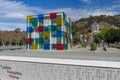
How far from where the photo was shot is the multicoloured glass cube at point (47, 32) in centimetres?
3781

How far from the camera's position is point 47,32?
39656 millimetres

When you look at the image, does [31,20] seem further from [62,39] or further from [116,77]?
[116,77]

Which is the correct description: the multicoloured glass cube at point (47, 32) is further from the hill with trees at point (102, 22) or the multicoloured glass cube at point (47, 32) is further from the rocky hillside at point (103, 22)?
the rocky hillside at point (103, 22)

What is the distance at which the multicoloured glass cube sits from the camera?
37.8m

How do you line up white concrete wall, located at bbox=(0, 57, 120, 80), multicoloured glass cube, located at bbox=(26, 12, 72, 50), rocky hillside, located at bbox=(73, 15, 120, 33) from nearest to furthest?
white concrete wall, located at bbox=(0, 57, 120, 80), multicoloured glass cube, located at bbox=(26, 12, 72, 50), rocky hillside, located at bbox=(73, 15, 120, 33)

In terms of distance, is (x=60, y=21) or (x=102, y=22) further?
(x=102, y=22)

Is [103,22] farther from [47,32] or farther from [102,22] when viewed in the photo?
[47,32]

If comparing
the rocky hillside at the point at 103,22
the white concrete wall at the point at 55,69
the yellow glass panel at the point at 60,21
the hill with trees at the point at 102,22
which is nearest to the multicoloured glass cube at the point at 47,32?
the yellow glass panel at the point at 60,21

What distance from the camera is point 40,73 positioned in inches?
271

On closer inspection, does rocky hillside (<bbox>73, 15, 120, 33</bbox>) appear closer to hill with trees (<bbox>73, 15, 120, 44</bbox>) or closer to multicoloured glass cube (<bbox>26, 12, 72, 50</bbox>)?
hill with trees (<bbox>73, 15, 120, 44</bbox>)

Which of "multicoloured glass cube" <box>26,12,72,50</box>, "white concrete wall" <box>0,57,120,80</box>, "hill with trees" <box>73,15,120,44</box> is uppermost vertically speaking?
"hill with trees" <box>73,15,120,44</box>

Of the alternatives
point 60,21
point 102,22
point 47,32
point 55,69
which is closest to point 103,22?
point 102,22

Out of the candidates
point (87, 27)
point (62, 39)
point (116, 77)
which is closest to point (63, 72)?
point (116, 77)

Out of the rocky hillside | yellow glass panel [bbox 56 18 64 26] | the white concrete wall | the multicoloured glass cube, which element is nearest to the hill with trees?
the rocky hillside
